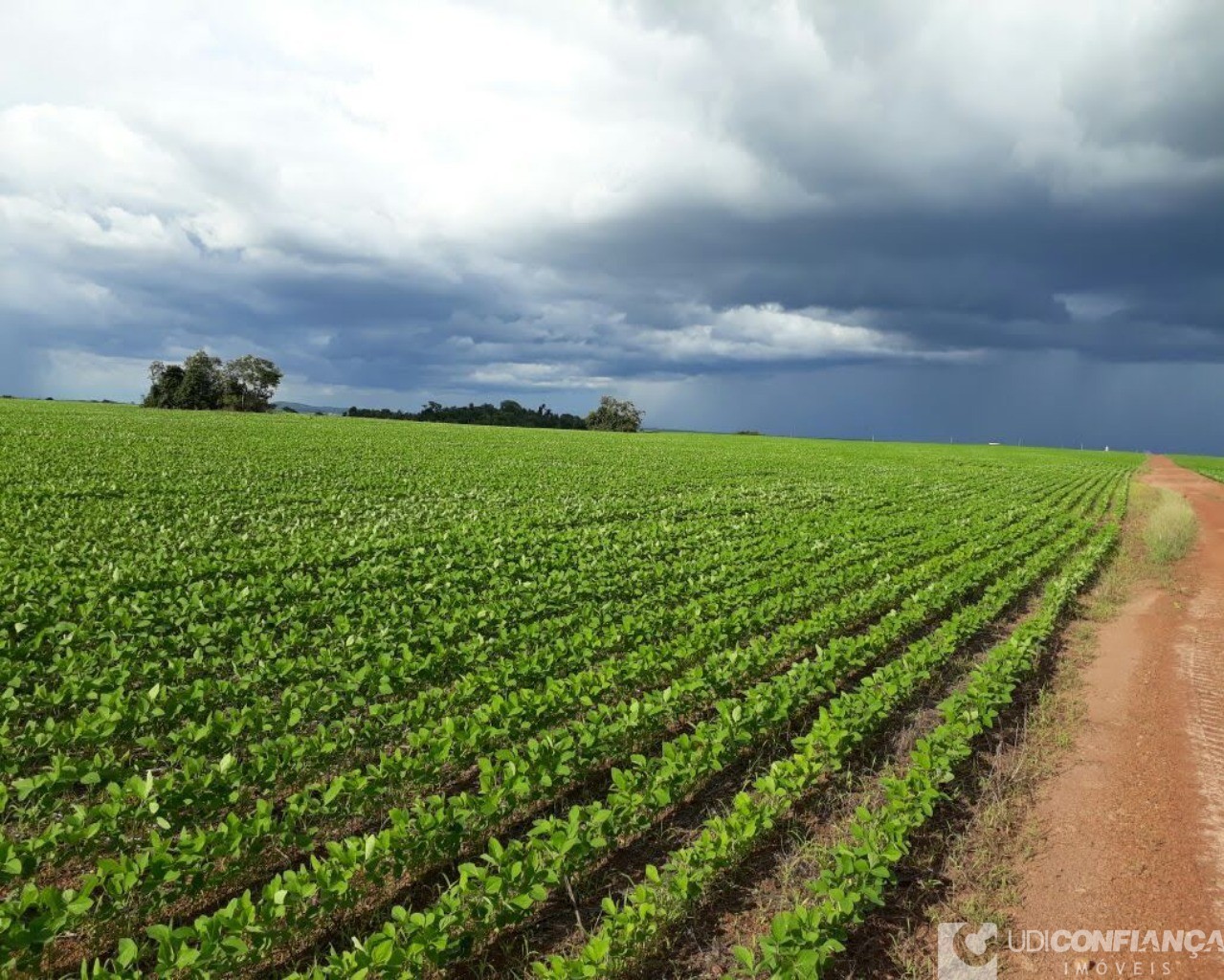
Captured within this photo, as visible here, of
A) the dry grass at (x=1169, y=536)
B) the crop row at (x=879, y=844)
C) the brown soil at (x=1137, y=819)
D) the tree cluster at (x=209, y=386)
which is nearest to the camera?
the crop row at (x=879, y=844)

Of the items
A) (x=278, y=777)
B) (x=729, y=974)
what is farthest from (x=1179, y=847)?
(x=278, y=777)

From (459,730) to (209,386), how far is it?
407 ft

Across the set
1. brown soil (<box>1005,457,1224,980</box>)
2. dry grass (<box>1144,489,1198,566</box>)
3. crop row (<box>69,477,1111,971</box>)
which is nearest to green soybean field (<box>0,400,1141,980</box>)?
crop row (<box>69,477,1111,971</box>)

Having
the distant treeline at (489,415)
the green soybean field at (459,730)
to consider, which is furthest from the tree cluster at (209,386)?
the green soybean field at (459,730)

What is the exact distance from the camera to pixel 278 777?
563 centimetres

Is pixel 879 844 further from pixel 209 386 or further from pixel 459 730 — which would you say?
pixel 209 386

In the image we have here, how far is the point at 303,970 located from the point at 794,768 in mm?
4125

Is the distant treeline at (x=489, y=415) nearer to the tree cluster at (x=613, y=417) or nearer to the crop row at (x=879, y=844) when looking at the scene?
the tree cluster at (x=613, y=417)

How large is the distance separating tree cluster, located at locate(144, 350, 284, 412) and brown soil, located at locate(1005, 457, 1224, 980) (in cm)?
11791

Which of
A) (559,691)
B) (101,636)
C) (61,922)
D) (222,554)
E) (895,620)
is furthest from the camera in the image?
(222,554)

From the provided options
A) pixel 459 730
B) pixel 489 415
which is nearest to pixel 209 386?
pixel 489 415

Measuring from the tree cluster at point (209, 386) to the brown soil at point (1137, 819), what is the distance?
118m

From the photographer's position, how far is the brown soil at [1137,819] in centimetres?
495

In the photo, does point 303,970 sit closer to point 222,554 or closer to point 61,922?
point 61,922
